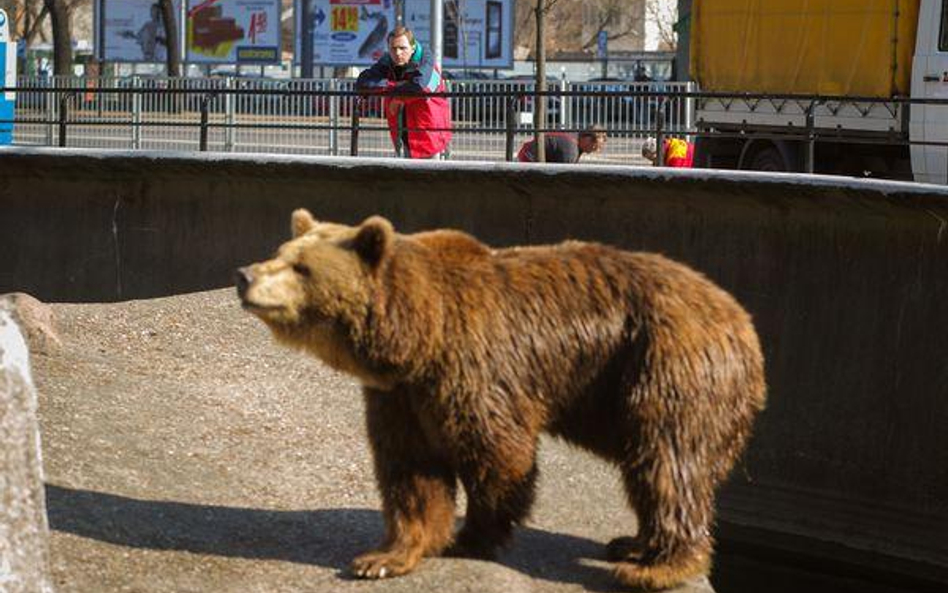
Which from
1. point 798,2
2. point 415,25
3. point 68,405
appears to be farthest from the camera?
point 415,25

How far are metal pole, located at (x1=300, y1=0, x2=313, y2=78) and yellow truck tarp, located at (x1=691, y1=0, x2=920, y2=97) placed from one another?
25925 mm

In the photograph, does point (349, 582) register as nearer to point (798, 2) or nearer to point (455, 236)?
point (455, 236)

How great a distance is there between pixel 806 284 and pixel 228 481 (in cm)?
455

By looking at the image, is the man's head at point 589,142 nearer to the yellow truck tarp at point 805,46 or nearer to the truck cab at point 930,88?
the truck cab at point 930,88

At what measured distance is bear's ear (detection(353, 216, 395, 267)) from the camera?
696cm

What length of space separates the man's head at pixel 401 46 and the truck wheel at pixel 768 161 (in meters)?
5.56

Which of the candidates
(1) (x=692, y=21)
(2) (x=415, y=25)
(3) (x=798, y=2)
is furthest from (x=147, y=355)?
(2) (x=415, y=25)

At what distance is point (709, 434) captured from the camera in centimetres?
720

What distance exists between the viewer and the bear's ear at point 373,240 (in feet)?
22.8

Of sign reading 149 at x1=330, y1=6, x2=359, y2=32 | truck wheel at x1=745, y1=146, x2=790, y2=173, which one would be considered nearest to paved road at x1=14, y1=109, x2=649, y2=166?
truck wheel at x1=745, y1=146, x2=790, y2=173

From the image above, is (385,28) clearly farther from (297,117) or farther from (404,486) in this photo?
(404,486)

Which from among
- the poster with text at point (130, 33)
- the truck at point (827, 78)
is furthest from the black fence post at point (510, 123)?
the poster with text at point (130, 33)

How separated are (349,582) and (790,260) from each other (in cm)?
556

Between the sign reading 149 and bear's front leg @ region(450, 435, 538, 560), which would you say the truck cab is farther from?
the sign reading 149
